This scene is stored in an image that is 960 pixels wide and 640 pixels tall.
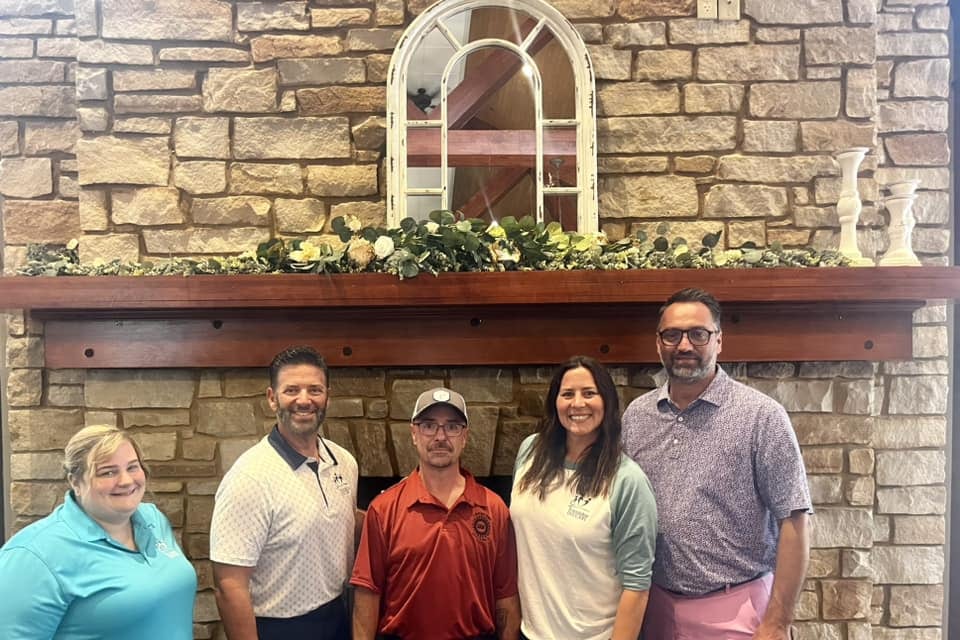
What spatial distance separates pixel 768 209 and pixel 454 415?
1562 millimetres

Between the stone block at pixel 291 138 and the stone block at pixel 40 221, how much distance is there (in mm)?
808

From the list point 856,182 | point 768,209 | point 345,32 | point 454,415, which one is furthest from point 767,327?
point 345,32

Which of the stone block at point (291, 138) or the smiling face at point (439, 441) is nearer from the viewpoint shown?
the smiling face at point (439, 441)

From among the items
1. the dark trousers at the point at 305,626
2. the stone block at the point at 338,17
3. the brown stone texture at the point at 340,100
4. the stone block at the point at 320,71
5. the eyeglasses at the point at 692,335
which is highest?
the stone block at the point at 338,17

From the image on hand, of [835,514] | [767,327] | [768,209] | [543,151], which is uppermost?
[543,151]

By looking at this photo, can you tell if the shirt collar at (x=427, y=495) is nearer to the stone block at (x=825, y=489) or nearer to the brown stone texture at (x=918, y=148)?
the stone block at (x=825, y=489)

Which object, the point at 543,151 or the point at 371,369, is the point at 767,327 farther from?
the point at 371,369

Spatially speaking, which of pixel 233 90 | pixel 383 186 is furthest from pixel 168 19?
pixel 383 186

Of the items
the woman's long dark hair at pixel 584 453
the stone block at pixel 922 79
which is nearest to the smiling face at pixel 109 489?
the woman's long dark hair at pixel 584 453

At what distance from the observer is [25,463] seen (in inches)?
91.3

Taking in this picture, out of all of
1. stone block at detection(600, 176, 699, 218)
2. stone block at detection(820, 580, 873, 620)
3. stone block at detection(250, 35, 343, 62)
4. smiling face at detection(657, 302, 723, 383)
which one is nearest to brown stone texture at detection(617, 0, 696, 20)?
stone block at detection(600, 176, 699, 218)

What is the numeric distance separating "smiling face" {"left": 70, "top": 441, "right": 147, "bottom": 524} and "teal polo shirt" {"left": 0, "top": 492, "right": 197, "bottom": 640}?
0.08ft

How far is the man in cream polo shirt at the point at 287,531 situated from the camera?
1.62 meters

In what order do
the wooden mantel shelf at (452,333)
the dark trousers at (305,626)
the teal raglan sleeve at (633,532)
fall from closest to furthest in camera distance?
the teal raglan sleeve at (633,532) → the dark trousers at (305,626) → the wooden mantel shelf at (452,333)
